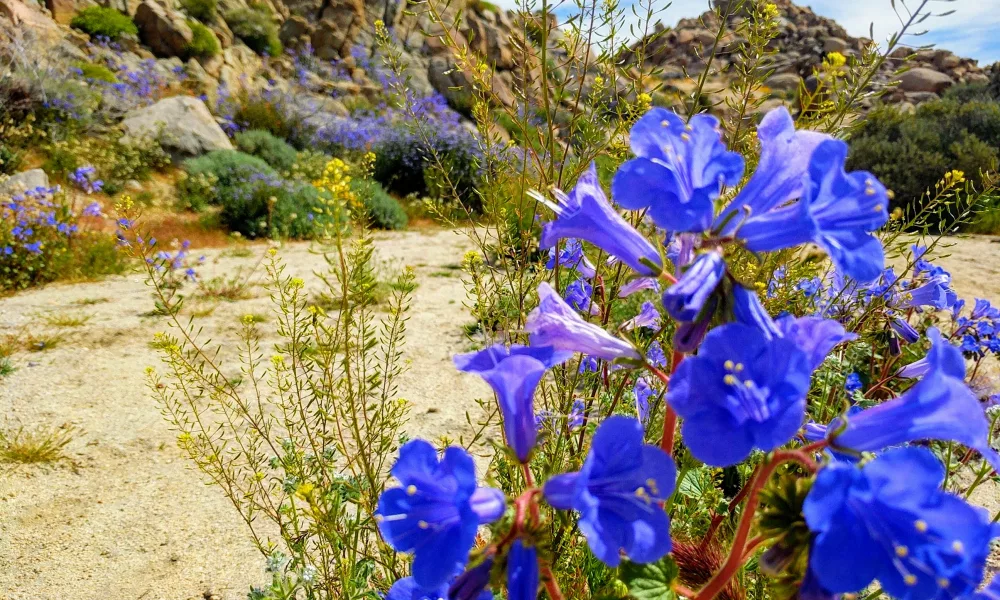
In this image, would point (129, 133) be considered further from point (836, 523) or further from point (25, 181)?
point (836, 523)

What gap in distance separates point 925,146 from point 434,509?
13.0m

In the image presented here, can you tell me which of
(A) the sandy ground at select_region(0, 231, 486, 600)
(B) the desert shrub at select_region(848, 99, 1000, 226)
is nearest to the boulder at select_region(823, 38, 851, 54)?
(B) the desert shrub at select_region(848, 99, 1000, 226)

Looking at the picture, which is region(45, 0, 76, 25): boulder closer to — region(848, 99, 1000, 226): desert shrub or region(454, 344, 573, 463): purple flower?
region(848, 99, 1000, 226): desert shrub

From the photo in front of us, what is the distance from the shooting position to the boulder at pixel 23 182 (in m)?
7.68

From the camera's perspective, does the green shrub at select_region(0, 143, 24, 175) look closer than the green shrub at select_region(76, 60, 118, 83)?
Yes

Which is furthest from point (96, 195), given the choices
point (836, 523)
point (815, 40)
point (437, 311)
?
point (815, 40)

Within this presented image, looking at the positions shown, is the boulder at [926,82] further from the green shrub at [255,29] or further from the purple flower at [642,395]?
the purple flower at [642,395]

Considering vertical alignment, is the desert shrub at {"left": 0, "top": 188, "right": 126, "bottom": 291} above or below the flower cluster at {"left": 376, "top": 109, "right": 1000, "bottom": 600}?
below

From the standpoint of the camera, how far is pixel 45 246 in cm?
653

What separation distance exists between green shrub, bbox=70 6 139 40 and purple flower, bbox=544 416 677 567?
20526 millimetres

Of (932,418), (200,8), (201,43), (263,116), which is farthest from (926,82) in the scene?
(932,418)

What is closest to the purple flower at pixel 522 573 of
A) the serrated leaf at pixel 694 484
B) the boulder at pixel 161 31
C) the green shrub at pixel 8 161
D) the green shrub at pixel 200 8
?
the serrated leaf at pixel 694 484

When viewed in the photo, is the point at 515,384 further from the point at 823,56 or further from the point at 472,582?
the point at 823,56

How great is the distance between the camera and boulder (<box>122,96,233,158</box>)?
36.1 feet
